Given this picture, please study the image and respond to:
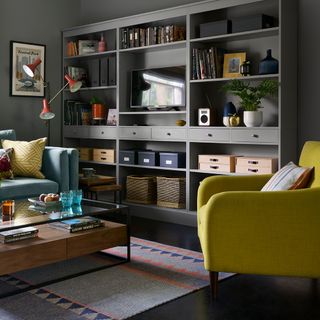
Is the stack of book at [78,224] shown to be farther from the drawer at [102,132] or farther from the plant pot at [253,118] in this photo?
the drawer at [102,132]

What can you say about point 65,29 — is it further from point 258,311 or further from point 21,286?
point 258,311

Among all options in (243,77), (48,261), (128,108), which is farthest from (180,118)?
(48,261)

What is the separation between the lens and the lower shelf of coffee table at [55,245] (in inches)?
110

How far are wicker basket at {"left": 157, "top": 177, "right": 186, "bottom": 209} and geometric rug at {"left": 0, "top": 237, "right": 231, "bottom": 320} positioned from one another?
3.78ft

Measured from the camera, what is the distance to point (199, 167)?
15.4 feet

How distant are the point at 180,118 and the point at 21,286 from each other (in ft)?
8.82

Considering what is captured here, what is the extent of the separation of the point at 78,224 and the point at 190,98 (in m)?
1.93

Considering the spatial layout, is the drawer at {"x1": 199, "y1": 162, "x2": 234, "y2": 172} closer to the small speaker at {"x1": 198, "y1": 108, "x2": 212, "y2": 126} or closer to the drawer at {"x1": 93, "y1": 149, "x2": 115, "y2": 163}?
the small speaker at {"x1": 198, "y1": 108, "x2": 212, "y2": 126}

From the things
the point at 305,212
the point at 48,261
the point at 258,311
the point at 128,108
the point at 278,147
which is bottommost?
the point at 258,311

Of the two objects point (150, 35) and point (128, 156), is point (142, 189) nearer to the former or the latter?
point (128, 156)

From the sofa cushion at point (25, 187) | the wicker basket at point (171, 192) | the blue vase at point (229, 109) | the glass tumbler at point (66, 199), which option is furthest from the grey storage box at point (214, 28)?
the glass tumbler at point (66, 199)

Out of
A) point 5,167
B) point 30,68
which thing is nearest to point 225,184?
point 5,167

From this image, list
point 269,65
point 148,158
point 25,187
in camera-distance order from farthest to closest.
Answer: point 148,158 < point 25,187 < point 269,65

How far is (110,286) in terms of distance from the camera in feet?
9.70
